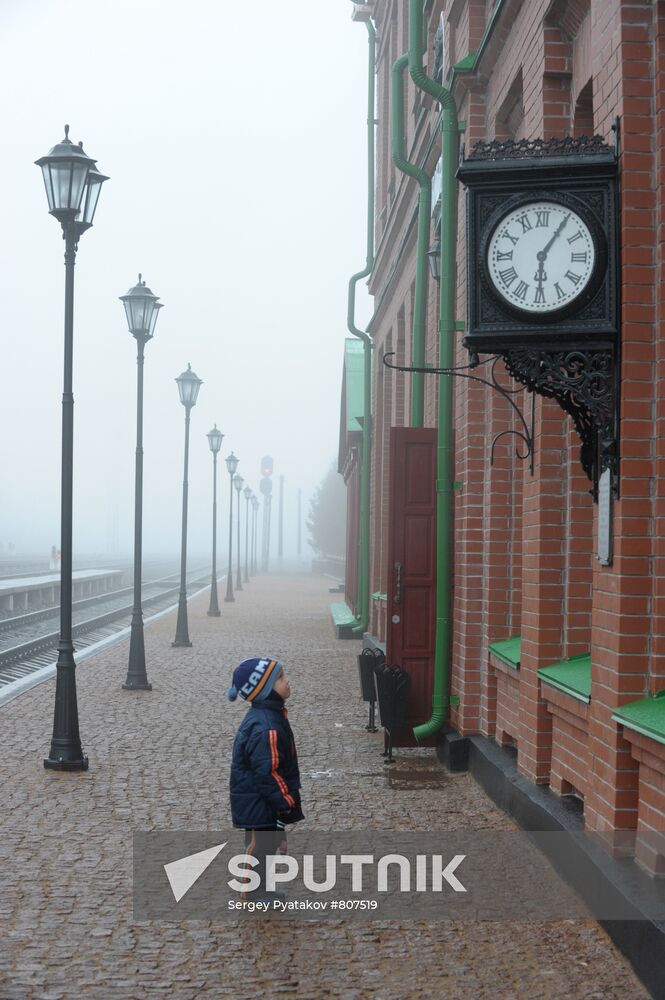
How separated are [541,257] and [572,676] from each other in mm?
2226

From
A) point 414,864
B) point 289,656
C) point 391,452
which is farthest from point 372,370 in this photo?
point 414,864

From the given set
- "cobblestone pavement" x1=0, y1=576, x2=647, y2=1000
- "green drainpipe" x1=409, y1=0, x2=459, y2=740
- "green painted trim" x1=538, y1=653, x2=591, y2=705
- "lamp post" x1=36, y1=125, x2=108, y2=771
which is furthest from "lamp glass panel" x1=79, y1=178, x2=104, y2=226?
"green painted trim" x1=538, y1=653, x2=591, y2=705

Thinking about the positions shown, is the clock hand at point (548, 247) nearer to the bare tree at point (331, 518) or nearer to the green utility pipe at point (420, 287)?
the green utility pipe at point (420, 287)

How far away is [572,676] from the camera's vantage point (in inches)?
259

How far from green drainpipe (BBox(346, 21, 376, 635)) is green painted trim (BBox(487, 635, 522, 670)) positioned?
11186mm

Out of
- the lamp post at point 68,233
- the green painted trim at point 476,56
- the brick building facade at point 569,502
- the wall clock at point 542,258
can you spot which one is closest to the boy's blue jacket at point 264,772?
the brick building facade at point 569,502

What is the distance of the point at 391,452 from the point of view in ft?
33.5

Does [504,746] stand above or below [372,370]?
below

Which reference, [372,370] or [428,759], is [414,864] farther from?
[372,370]

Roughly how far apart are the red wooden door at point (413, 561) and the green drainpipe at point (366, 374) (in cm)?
988

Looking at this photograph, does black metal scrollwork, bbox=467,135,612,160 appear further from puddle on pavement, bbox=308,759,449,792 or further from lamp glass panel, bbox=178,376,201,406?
lamp glass panel, bbox=178,376,201,406

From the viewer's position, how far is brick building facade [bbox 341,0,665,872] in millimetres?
5418

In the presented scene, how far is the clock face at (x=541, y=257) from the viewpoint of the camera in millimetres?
5559

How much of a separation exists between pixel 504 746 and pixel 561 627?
5.57ft
